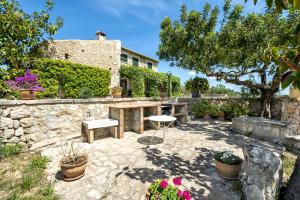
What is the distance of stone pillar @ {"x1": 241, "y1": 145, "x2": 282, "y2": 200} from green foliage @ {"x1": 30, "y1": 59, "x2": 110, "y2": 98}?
724cm

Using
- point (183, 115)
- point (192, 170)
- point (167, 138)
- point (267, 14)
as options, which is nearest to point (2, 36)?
point (167, 138)

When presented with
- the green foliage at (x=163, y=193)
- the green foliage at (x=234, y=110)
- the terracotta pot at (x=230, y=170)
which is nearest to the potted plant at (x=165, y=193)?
the green foliage at (x=163, y=193)

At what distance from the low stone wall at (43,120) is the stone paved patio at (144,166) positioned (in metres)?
0.52

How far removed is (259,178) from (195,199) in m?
1.22

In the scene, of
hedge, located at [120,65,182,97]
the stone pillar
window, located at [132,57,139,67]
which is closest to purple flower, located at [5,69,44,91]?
the stone pillar

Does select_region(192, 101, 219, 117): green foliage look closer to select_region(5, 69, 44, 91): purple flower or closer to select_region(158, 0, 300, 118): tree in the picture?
select_region(158, 0, 300, 118): tree

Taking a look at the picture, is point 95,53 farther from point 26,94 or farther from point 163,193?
point 163,193

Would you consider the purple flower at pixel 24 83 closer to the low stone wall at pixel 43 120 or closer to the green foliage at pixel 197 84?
the low stone wall at pixel 43 120

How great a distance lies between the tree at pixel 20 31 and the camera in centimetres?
842

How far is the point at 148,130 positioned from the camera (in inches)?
302

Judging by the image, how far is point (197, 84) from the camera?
10.8m

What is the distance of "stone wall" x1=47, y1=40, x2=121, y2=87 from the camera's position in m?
14.3

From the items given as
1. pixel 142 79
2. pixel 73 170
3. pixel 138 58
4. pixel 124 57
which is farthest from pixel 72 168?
pixel 138 58

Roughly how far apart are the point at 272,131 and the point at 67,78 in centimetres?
1091
